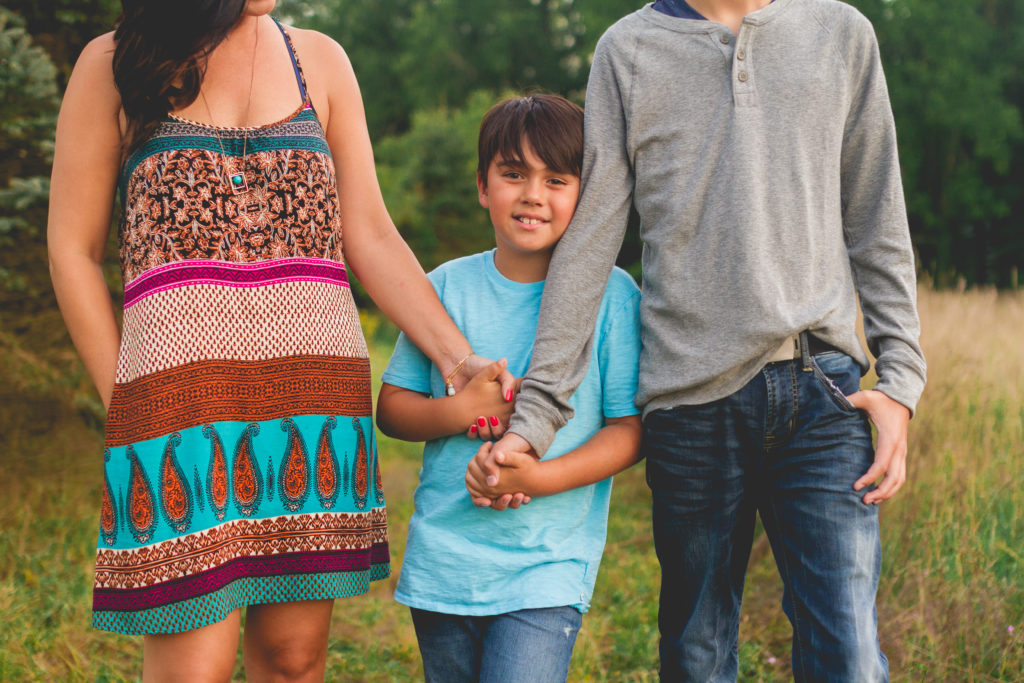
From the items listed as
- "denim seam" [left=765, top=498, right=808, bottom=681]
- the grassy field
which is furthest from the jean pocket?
the grassy field

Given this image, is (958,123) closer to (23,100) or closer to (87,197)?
(23,100)

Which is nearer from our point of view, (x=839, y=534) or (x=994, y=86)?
(x=839, y=534)

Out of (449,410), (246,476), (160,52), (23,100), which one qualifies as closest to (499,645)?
(449,410)

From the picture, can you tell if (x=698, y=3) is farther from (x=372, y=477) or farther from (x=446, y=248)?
(x=446, y=248)

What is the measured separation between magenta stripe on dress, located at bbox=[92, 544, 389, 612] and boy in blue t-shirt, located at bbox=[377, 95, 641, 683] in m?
0.21

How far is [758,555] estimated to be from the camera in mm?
4570

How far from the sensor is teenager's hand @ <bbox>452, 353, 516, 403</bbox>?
1.97 meters

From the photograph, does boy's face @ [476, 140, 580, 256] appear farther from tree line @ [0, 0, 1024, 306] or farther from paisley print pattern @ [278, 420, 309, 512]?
tree line @ [0, 0, 1024, 306]

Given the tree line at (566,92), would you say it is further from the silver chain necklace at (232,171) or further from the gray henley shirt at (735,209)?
the gray henley shirt at (735,209)

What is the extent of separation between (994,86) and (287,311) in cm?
2395

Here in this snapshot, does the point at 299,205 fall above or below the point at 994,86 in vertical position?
above

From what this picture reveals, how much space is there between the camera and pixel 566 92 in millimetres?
25531

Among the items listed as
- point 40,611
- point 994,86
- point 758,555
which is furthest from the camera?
point 994,86

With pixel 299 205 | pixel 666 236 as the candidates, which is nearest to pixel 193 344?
pixel 299 205
